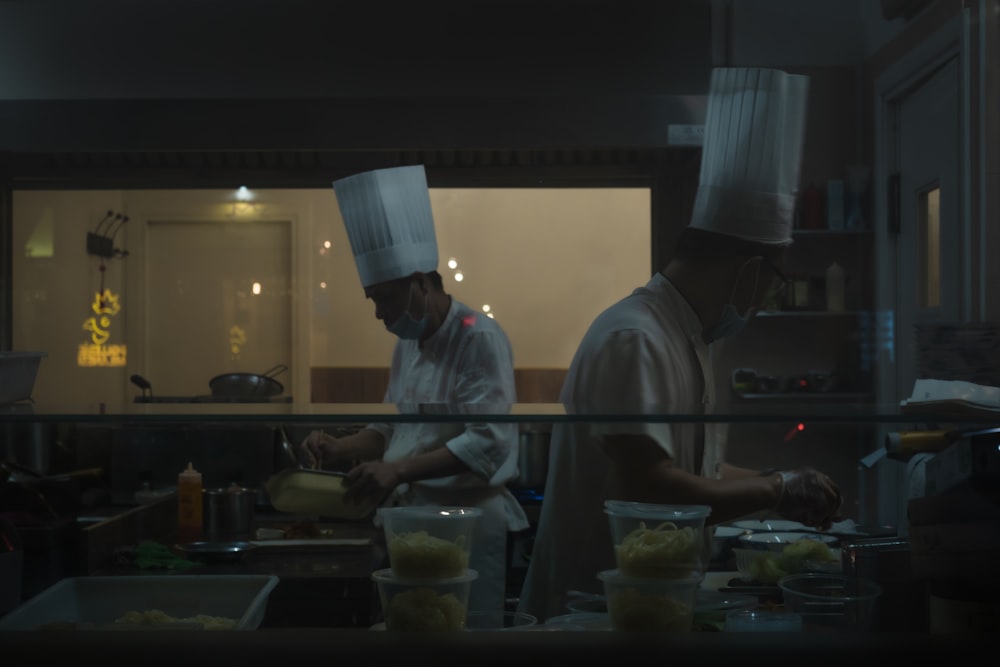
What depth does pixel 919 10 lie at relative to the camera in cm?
273

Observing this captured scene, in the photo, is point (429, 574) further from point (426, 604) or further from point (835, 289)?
point (835, 289)

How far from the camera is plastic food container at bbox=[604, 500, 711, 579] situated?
3.41 ft

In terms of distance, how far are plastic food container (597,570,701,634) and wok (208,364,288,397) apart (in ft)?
6.56

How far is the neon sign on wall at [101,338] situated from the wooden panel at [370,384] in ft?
1.91

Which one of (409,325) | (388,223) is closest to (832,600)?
(409,325)

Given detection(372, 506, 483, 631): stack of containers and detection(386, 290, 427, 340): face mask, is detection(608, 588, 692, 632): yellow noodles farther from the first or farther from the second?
detection(386, 290, 427, 340): face mask

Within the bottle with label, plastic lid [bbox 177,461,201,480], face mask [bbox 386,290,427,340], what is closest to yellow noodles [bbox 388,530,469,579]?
plastic lid [bbox 177,461,201,480]

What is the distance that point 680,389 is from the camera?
4.75 feet

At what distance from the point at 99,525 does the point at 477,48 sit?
62.8 inches

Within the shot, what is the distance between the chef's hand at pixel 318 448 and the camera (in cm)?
137

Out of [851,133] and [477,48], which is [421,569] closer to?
[477,48]

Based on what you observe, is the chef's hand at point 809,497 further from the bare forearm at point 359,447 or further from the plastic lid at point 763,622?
the bare forearm at point 359,447

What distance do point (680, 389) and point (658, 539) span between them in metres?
0.44

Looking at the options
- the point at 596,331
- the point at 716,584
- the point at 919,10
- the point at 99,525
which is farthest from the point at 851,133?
the point at 99,525
